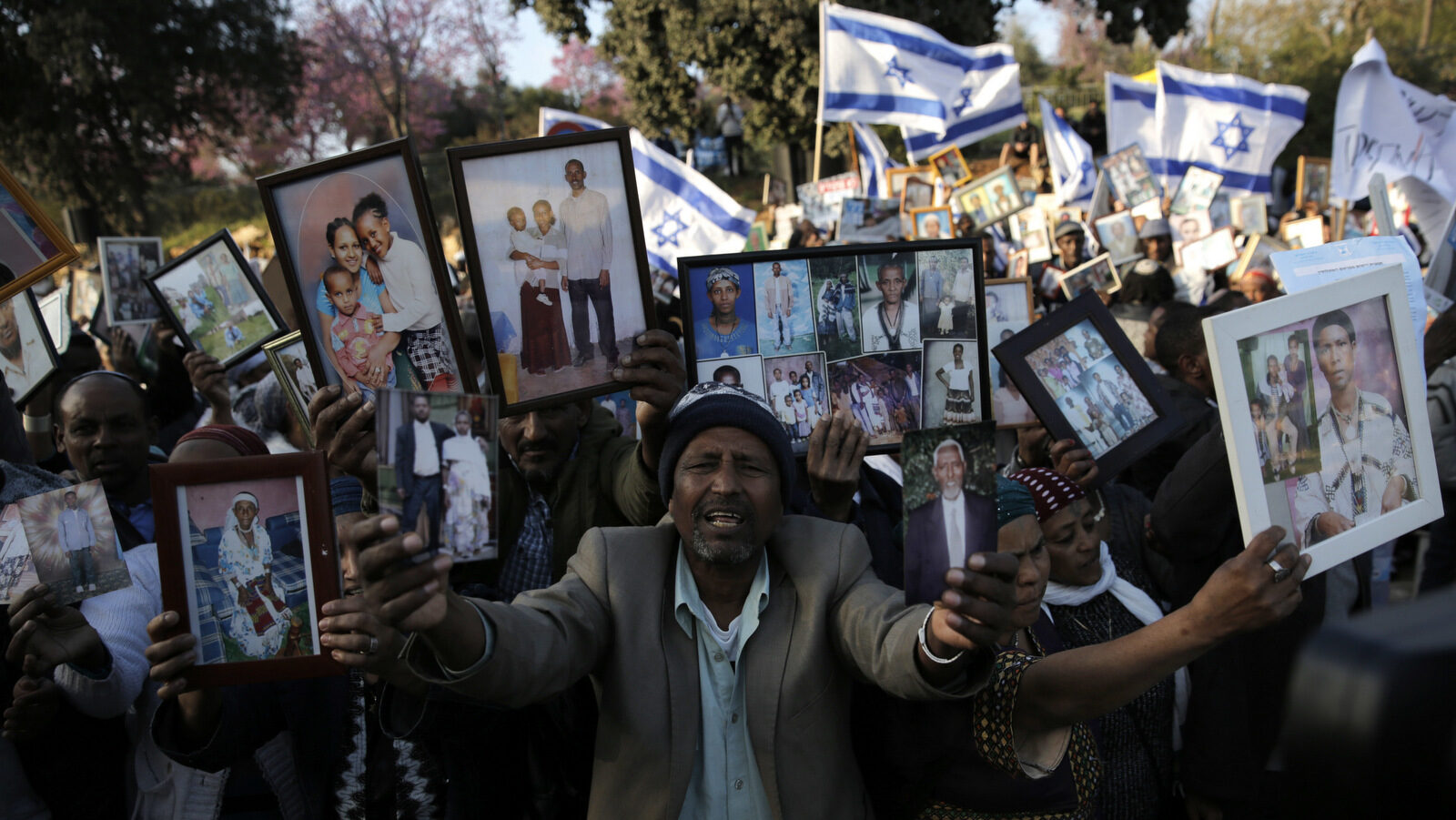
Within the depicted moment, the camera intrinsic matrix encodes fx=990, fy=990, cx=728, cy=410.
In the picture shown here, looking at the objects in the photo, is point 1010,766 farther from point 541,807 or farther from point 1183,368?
point 1183,368

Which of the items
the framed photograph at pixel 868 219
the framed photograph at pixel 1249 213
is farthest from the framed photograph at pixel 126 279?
the framed photograph at pixel 1249 213

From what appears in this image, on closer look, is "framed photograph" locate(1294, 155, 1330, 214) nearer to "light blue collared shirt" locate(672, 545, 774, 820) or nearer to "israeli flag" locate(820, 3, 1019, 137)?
"israeli flag" locate(820, 3, 1019, 137)

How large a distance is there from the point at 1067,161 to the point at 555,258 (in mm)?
9425

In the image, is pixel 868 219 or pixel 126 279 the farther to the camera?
pixel 868 219

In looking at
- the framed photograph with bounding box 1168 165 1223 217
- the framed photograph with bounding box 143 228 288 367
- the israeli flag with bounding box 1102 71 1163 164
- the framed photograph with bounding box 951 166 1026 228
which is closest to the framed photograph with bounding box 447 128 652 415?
the framed photograph with bounding box 143 228 288 367

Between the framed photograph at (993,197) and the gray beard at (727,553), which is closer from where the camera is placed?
the gray beard at (727,553)

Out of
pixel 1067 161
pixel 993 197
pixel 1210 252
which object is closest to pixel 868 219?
pixel 993 197

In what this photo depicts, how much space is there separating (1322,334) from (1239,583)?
0.69 metres

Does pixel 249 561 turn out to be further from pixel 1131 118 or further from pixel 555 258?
pixel 1131 118

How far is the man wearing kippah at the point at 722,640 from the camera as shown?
6.39ft

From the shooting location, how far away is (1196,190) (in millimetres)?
9648

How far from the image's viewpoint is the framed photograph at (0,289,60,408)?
3.82m

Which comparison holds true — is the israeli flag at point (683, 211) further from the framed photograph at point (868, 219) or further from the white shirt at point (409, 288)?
the white shirt at point (409, 288)

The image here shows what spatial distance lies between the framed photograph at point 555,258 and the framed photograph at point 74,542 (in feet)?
3.18
